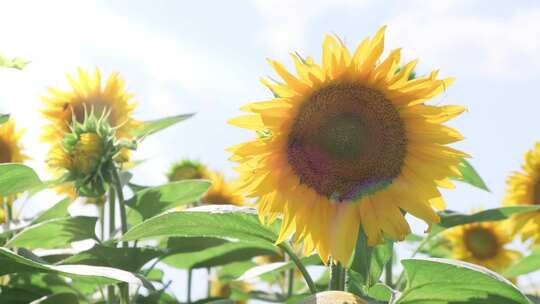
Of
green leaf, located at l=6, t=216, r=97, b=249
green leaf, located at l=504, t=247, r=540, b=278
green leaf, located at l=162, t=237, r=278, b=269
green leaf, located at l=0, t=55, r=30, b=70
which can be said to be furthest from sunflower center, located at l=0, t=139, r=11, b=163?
green leaf, located at l=504, t=247, r=540, b=278

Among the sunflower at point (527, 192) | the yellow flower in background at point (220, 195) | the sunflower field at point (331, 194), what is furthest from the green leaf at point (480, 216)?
the yellow flower in background at point (220, 195)

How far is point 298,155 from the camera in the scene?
1.96 m

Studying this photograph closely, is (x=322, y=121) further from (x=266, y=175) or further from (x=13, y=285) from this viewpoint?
(x=13, y=285)

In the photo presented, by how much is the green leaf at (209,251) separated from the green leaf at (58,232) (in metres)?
0.27

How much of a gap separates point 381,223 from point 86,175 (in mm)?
1086

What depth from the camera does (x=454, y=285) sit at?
1.66m

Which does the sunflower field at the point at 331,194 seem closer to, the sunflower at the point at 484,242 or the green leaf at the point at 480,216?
the green leaf at the point at 480,216

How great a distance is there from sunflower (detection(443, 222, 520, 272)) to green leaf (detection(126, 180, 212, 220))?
224 centimetres

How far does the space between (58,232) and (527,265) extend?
4.64 ft

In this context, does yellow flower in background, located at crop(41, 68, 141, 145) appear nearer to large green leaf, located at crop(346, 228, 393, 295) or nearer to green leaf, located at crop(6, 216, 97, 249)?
green leaf, located at crop(6, 216, 97, 249)

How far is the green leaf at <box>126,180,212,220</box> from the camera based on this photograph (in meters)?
2.53

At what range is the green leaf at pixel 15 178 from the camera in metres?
2.11

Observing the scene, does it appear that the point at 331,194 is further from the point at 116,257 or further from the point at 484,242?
the point at 484,242

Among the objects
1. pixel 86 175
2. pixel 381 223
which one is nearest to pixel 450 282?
pixel 381 223
